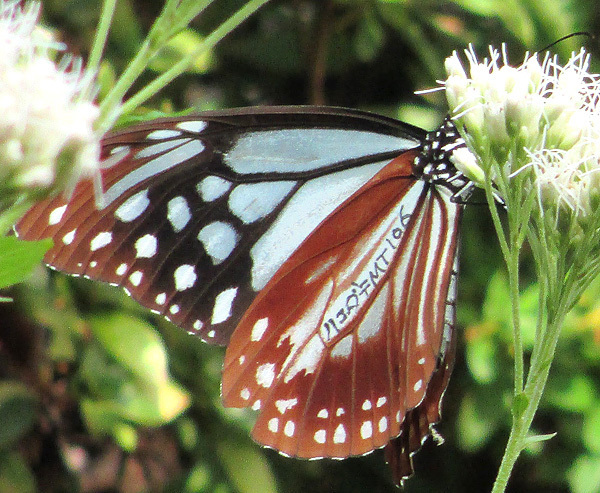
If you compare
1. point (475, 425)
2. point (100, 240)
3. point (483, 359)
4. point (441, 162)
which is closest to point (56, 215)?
point (100, 240)

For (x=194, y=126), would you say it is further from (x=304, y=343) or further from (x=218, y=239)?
(x=304, y=343)

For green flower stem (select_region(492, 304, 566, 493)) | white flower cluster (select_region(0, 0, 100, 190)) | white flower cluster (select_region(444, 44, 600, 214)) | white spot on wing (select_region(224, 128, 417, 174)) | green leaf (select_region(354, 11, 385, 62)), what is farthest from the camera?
green leaf (select_region(354, 11, 385, 62))

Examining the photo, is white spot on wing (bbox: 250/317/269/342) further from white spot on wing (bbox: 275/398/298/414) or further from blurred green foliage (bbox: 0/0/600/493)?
blurred green foliage (bbox: 0/0/600/493)

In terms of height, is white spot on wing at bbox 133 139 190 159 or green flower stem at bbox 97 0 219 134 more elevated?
white spot on wing at bbox 133 139 190 159

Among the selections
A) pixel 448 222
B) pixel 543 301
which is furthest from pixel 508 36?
pixel 543 301

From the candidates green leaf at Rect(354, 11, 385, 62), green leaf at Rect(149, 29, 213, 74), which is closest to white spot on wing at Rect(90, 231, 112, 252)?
green leaf at Rect(149, 29, 213, 74)

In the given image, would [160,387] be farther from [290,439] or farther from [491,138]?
[491,138]
